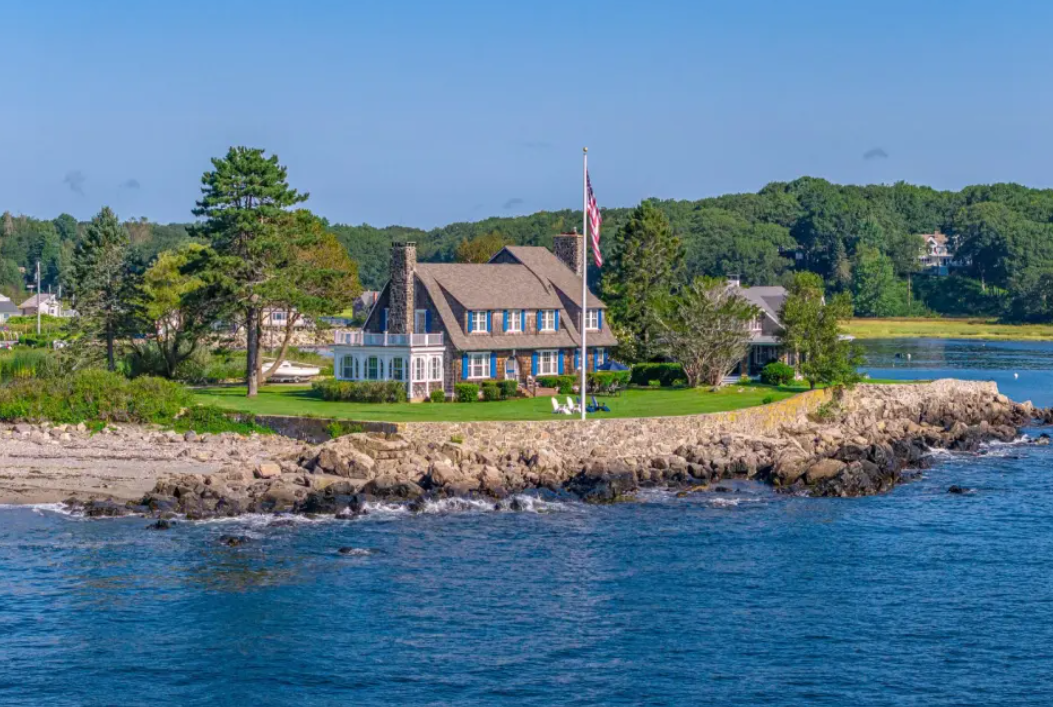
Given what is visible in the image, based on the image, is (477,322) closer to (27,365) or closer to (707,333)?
(707,333)

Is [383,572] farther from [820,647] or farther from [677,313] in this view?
[677,313]

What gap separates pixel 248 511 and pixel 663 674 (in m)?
18.0

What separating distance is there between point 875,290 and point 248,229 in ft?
400

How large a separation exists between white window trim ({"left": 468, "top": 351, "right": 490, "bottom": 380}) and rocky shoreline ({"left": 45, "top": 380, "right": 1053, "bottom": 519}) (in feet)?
39.0

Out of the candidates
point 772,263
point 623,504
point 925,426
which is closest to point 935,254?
point 772,263

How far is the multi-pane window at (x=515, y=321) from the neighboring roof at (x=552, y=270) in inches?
149

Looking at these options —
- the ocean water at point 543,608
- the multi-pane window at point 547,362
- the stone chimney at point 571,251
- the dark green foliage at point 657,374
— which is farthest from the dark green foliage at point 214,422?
the stone chimney at point 571,251

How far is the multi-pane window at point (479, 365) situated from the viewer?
5984 centimetres

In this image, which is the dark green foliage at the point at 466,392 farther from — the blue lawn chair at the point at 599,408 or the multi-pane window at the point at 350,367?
the blue lawn chair at the point at 599,408

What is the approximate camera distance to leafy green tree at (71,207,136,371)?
66.2 m

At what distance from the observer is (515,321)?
62.6 metres

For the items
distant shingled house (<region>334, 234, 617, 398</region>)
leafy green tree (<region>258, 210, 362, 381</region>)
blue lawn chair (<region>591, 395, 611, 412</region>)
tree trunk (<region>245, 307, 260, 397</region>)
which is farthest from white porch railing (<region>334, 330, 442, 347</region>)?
blue lawn chair (<region>591, 395, 611, 412</region>)

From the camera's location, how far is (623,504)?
44.9 meters

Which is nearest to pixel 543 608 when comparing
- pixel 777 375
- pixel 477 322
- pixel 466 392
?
pixel 466 392
